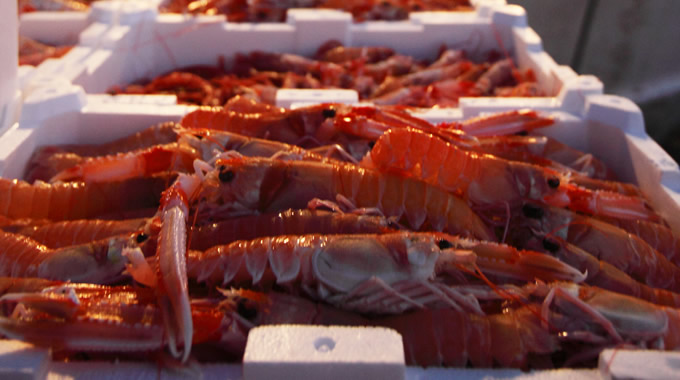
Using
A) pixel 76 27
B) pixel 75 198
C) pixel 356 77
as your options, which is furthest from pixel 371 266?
pixel 76 27

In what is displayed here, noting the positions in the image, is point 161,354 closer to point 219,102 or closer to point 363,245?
point 363,245

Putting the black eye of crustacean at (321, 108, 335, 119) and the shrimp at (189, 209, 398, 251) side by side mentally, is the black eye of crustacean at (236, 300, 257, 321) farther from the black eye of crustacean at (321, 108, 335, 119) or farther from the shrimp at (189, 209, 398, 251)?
the black eye of crustacean at (321, 108, 335, 119)

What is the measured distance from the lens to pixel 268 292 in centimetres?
125

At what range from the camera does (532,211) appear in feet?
5.12

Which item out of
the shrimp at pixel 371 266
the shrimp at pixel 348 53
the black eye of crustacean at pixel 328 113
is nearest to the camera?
the shrimp at pixel 371 266

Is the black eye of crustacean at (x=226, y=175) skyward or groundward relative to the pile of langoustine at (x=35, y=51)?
skyward

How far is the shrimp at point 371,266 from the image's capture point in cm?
123

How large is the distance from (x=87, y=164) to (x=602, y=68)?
17.6ft

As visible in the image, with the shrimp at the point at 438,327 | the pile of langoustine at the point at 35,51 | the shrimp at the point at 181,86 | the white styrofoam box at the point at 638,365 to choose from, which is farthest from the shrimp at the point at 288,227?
the pile of langoustine at the point at 35,51

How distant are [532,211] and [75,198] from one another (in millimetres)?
1319

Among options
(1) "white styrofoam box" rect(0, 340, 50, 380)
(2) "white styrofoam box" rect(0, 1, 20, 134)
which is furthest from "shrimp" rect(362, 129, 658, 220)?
(2) "white styrofoam box" rect(0, 1, 20, 134)

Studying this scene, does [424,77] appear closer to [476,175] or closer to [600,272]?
[476,175]

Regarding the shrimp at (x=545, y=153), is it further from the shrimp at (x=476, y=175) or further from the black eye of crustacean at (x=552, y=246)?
the black eye of crustacean at (x=552, y=246)

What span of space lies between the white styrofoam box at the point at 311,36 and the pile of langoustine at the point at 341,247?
1.38 m
